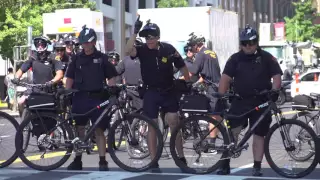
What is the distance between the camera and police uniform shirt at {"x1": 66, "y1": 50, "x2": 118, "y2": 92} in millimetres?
11125

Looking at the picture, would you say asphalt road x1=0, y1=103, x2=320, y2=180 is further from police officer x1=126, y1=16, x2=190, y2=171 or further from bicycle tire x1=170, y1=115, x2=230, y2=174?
police officer x1=126, y1=16, x2=190, y2=171

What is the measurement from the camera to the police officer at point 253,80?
10.4 meters

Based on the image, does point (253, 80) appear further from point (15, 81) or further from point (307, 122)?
point (15, 81)

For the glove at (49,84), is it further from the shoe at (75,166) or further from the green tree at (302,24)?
the green tree at (302,24)

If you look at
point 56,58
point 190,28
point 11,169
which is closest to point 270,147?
point 11,169

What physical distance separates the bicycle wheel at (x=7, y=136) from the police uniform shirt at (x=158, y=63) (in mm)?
1903

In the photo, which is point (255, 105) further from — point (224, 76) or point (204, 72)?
point (204, 72)

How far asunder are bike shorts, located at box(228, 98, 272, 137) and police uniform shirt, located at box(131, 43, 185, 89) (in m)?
0.99

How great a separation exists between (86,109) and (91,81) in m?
0.37

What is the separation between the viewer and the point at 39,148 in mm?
11188

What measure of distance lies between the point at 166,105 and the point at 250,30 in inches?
57.8

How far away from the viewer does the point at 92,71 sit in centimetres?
1114

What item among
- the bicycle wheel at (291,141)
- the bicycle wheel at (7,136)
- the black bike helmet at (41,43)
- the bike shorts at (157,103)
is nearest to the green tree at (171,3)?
the black bike helmet at (41,43)

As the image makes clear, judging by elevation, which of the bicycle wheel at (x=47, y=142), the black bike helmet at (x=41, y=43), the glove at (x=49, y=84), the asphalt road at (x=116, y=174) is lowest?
the asphalt road at (x=116, y=174)
